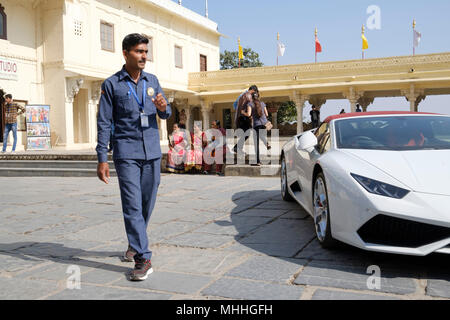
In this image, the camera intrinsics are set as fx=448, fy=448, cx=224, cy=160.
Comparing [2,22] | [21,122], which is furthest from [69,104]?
[2,22]

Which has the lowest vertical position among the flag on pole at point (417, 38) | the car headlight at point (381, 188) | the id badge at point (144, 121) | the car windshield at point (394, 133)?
the car headlight at point (381, 188)

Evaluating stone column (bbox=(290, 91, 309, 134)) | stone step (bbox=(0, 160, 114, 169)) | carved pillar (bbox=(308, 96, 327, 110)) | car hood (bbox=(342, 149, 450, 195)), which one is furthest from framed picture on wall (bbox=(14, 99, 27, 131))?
carved pillar (bbox=(308, 96, 327, 110))

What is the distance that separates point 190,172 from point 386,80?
57.6 feet

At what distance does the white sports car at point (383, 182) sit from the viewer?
2824 millimetres

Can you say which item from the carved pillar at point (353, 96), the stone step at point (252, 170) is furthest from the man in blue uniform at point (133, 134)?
the carved pillar at point (353, 96)

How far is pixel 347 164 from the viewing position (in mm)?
3312

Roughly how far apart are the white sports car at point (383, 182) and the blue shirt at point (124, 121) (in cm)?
141

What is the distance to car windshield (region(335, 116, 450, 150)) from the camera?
3.70 meters

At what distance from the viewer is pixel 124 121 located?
3.17 meters

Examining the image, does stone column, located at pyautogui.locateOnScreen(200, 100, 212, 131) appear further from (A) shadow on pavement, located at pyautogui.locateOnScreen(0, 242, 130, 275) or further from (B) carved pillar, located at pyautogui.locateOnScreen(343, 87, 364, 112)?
(A) shadow on pavement, located at pyautogui.locateOnScreen(0, 242, 130, 275)

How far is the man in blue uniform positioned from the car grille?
151 cm

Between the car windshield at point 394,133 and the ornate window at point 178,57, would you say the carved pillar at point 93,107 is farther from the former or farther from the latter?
the car windshield at point 394,133

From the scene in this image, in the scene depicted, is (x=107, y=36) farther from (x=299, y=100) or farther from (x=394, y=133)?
(x=394, y=133)

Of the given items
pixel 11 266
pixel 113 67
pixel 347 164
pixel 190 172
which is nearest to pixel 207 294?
pixel 347 164
